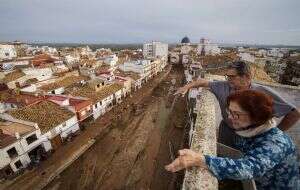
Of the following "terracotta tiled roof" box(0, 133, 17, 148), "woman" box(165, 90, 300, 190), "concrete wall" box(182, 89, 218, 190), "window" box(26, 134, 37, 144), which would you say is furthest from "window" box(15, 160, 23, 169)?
"woman" box(165, 90, 300, 190)

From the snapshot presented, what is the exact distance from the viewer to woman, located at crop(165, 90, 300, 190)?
2.07 metres

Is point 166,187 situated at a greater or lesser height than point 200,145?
lesser

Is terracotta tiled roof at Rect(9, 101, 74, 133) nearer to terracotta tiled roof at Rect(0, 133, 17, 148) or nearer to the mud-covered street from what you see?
terracotta tiled roof at Rect(0, 133, 17, 148)

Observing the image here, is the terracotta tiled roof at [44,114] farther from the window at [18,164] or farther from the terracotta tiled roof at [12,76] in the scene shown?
the terracotta tiled roof at [12,76]

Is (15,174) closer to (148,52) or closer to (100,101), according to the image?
(100,101)

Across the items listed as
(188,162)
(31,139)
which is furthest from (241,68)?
(31,139)

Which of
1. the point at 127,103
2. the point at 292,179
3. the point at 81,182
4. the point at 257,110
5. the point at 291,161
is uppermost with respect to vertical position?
the point at 257,110

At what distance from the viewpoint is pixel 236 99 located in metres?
2.40

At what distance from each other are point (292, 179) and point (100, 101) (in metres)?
27.6

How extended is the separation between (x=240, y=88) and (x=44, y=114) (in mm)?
22006

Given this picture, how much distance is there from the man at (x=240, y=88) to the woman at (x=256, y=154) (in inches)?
48.4

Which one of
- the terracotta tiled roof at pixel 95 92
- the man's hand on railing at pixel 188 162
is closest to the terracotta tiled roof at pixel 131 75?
the terracotta tiled roof at pixel 95 92

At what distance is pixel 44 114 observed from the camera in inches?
854

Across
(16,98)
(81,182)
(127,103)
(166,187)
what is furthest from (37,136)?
(127,103)
